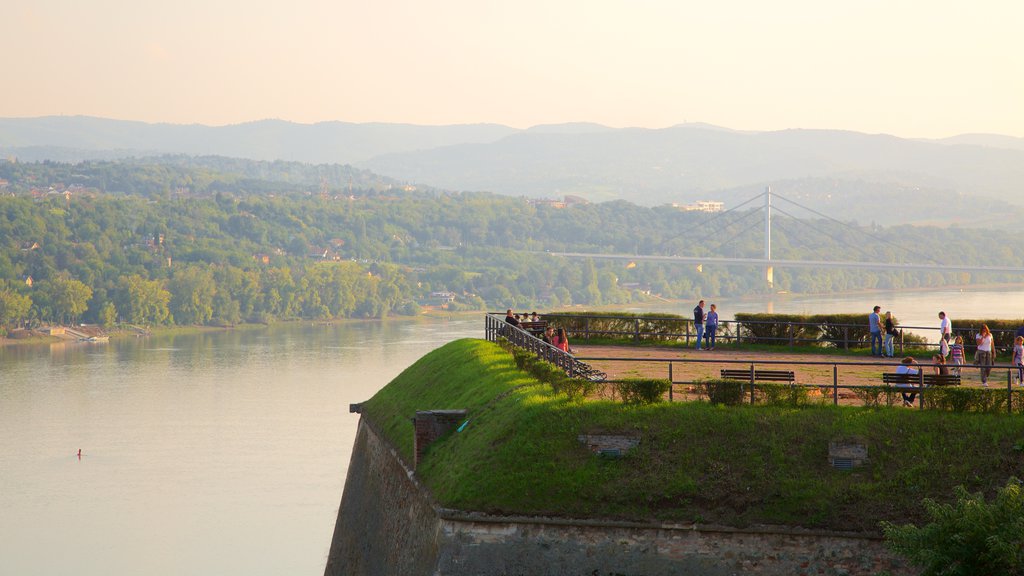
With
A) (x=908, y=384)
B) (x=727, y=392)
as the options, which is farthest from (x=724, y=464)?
(x=908, y=384)

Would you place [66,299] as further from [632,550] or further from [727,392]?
[632,550]

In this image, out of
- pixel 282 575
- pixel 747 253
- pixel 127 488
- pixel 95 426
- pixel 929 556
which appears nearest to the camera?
pixel 929 556

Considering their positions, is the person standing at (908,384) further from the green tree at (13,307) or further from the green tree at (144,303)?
the green tree at (144,303)

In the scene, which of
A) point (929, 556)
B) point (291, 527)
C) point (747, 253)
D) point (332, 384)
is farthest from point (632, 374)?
point (747, 253)

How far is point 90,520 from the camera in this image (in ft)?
161

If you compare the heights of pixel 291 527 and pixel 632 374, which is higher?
pixel 632 374

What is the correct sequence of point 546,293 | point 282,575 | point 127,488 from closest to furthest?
1. point 282,575
2. point 127,488
3. point 546,293

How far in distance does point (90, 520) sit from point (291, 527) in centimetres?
836

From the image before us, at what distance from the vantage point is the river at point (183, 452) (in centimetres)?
4431

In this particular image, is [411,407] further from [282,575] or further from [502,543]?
[282,575]

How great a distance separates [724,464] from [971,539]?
3731 millimetres

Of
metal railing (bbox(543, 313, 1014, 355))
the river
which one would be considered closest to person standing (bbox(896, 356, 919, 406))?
metal railing (bbox(543, 313, 1014, 355))

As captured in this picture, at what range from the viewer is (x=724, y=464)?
16.7 m

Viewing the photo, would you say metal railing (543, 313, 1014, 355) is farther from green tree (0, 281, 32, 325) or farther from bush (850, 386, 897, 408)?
green tree (0, 281, 32, 325)
